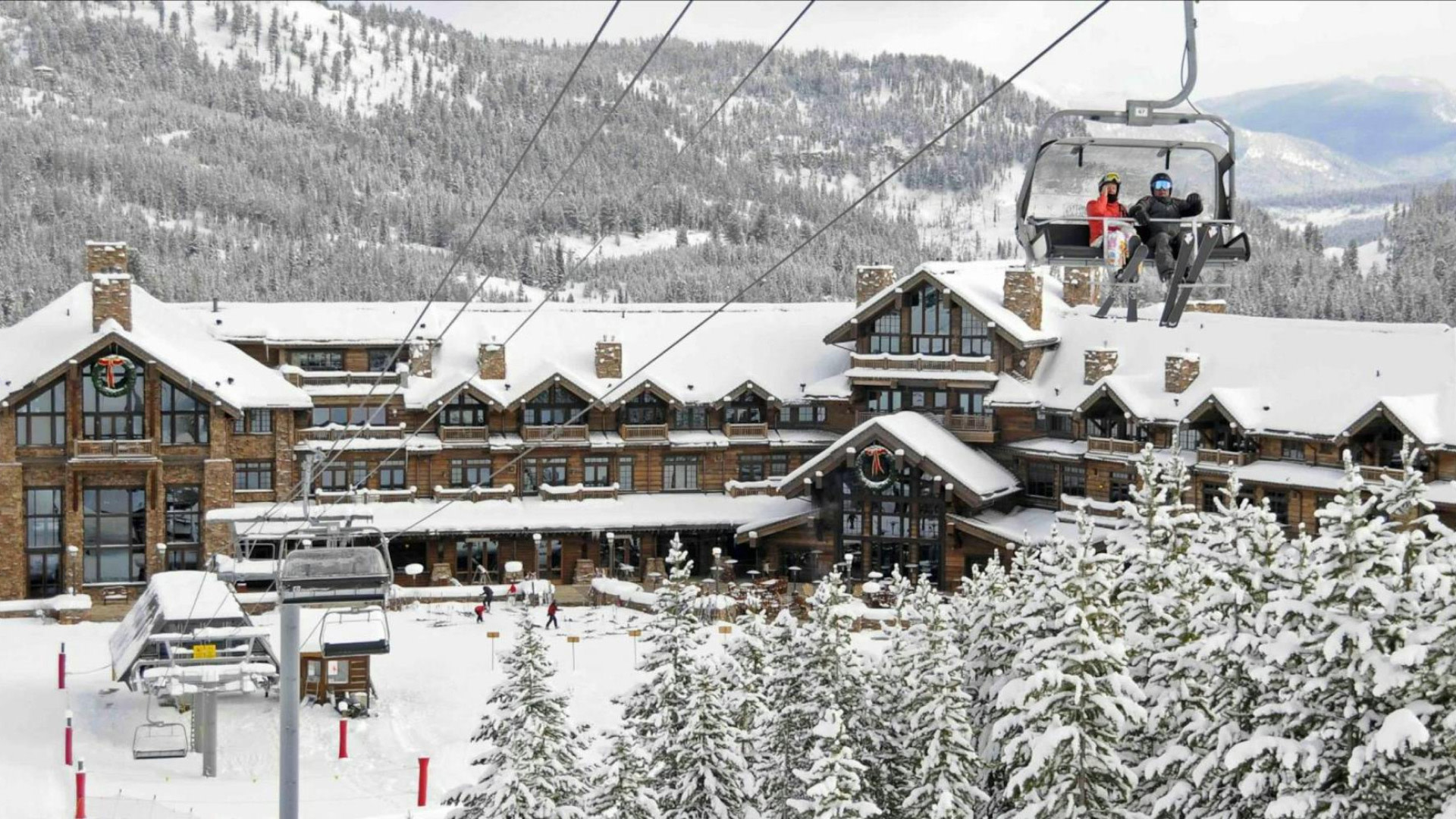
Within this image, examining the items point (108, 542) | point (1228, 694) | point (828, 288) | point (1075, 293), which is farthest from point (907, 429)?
point (828, 288)

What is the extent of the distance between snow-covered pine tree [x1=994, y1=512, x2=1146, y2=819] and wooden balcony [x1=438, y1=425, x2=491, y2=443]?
34.7 m

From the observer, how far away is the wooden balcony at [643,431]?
57.6 metres

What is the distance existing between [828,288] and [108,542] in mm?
96964

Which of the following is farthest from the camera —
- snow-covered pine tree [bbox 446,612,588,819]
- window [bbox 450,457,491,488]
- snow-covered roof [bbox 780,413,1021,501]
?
window [bbox 450,457,491,488]

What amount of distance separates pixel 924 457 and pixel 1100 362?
6.49 metres

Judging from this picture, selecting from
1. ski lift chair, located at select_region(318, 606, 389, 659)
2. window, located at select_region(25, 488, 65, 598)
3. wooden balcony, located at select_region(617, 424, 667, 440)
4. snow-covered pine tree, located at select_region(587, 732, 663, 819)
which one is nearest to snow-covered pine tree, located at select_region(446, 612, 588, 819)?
snow-covered pine tree, located at select_region(587, 732, 663, 819)

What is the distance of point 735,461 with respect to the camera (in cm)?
5884

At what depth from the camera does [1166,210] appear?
1683 centimetres

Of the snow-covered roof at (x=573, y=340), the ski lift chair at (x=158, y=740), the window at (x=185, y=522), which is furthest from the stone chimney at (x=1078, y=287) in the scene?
the ski lift chair at (x=158, y=740)

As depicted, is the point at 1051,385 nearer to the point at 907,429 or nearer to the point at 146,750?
the point at 907,429

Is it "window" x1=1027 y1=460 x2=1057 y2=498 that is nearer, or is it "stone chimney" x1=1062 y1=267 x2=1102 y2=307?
"window" x1=1027 y1=460 x2=1057 y2=498

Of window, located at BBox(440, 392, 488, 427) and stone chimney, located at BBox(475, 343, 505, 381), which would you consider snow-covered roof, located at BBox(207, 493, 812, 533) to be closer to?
window, located at BBox(440, 392, 488, 427)

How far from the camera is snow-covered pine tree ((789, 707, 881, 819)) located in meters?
23.8

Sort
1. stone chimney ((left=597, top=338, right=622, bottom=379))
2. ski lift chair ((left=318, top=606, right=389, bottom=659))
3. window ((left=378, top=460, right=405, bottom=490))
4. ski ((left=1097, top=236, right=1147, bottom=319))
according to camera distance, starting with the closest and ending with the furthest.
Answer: ski ((left=1097, top=236, right=1147, bottom=319)), ski lift chair ((left=318, top=606, right=389, bottom=659)), window ((left=378, top=460, right=405, bottom=490)), stone chimney ((left=597, top=338, right=622, bottom=379))
